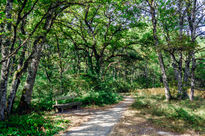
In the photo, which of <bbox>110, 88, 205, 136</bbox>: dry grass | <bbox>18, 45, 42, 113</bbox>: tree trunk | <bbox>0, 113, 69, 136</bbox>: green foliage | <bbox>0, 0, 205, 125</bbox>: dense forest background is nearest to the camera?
<bbox>0, 113, 69, 136</bbox>: green foliage

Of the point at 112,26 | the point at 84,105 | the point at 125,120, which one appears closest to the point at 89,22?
the point at 112,26

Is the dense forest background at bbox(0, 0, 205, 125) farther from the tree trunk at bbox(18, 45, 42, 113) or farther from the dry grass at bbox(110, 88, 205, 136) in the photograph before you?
the dry grass at bbox(110, 88, 205, 136)

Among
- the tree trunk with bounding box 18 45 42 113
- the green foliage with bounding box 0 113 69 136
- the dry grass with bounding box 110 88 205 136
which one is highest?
the tree trunk with bounding box 18 45 42 113

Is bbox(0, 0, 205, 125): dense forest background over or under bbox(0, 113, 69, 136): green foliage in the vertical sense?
over

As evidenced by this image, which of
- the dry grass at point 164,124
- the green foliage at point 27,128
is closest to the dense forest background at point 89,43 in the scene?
the green foliage at point 27,128

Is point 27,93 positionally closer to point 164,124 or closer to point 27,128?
point 27,128

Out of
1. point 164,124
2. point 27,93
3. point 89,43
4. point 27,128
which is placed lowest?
point 164,124

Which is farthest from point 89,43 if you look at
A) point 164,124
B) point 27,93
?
point 164,124

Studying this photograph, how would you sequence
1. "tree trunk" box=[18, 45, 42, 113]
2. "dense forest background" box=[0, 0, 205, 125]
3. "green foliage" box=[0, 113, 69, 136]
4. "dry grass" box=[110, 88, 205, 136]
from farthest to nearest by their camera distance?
"tree trunk" box=[18, 45, 42, 113], "dense forest background" box=[0, 0, 205, 125], "dry grass" box=[110, 88, 205, 136], "green foliage" box=[0, 113, 69, 136]

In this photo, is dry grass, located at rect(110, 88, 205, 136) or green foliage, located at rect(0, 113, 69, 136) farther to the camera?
dry grass, located at rect(110, 88, 205, 136)

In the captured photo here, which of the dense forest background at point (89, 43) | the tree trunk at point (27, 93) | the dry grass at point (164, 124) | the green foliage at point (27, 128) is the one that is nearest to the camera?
the green foliage at point (27, 128)

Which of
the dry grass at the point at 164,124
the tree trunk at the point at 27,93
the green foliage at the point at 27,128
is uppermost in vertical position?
the tree trunk at the point at 27,93

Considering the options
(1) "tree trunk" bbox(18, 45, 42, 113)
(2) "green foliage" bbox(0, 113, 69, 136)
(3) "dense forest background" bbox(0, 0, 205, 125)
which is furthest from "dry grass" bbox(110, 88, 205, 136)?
(1) "tree trunk" bbox(18, 45, 42, 113)

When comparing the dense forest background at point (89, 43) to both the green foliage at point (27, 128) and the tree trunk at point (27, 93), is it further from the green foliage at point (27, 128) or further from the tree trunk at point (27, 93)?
the green foliage at point (27, 128)
